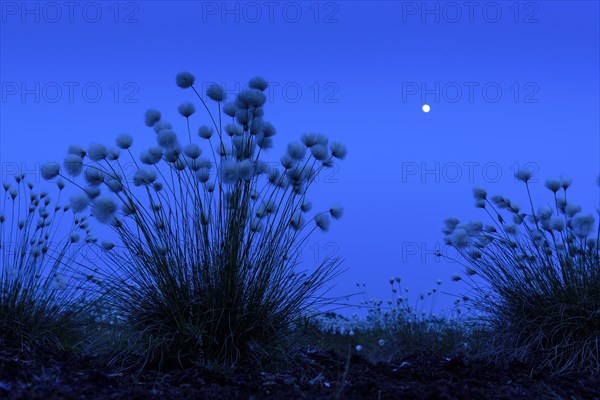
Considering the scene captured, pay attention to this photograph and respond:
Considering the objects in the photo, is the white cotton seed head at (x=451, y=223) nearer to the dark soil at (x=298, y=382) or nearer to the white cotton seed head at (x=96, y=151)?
the dark soil at (x=298, y=382)

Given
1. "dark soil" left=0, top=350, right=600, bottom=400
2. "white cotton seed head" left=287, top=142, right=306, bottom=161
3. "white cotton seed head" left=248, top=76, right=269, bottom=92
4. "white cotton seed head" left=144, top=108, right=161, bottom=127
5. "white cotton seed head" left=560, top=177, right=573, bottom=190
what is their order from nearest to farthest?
"dark soil" left=0, top=350, right=600, bottom=400, "white cotton seed head" left=287, top=142, right=306, bottom=161, "white cotton seed head" left=248, top=76, right=269, bottom=92, "white cotton seed head" left=144, top=108, right=161, bottom=127, "white cotton seed head" left=560, top=177, right=573, bottom=190

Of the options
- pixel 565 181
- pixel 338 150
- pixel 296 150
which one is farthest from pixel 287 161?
Answer: pixel 565 181

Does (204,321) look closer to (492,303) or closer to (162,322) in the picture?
(162,322)

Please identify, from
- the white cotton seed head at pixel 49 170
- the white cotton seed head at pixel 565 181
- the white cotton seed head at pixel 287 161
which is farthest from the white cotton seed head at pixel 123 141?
the white cotton seed head at pixel 565 181

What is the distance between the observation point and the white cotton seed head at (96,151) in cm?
426

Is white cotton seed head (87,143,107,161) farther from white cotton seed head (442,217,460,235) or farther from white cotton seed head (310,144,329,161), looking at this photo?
white cotton seed head (442,217,460,235)

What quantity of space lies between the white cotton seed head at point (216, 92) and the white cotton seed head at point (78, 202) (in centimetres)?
105

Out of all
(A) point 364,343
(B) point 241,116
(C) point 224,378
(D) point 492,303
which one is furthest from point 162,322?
(A) point 364,343

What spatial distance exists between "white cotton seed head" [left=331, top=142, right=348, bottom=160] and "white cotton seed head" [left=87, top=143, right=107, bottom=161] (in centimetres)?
145

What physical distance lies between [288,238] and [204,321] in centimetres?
73

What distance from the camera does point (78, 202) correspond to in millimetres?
4367

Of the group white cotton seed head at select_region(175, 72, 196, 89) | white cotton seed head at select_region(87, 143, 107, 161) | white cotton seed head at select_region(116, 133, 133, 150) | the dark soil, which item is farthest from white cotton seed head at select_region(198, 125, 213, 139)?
the dark soil

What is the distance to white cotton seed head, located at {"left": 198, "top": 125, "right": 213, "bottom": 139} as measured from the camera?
14.2 ft

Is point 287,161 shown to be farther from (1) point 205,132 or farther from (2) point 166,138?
(2) point 166,138
